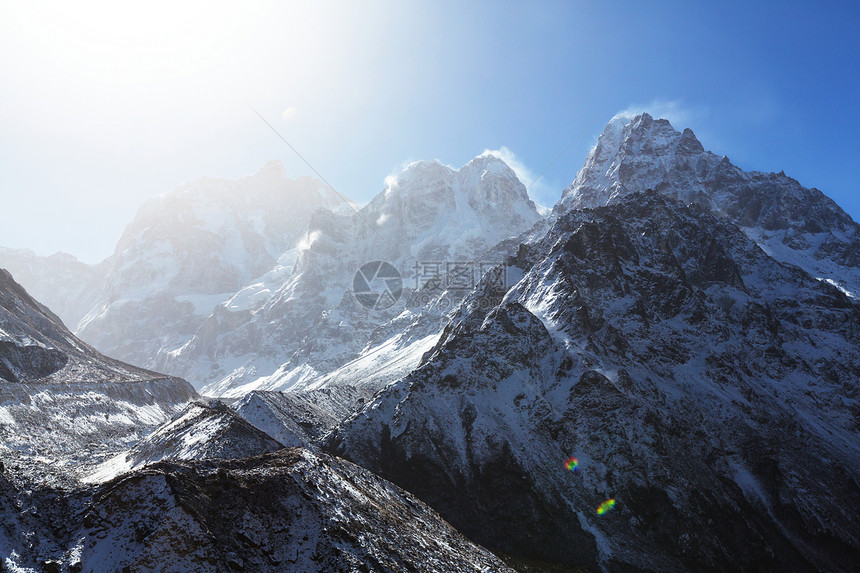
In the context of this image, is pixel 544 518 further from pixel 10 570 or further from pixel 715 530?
pixel 10 570

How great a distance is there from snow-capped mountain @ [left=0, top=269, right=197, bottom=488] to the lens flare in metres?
76.2

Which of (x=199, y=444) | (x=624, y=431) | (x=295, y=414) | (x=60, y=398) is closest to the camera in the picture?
(x=199, y=444)

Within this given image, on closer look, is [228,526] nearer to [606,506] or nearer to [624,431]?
[606,506]

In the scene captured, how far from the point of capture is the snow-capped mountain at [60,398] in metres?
81.5

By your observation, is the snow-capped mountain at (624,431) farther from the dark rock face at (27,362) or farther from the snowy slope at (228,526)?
the dark rock face at (27,362)

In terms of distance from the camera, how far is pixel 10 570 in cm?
2391

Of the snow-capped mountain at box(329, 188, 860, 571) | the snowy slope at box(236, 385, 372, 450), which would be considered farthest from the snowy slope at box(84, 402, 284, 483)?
the snowy slope at box(236, 385, 372, 450)

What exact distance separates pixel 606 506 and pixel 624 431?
14001mm

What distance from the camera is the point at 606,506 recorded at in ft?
285


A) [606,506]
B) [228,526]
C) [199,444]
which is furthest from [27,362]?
[606,506]

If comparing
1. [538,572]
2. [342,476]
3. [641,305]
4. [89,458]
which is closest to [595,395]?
[538,572]

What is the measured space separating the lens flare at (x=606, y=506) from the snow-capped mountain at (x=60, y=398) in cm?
7624

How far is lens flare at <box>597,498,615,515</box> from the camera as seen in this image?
86.4 m

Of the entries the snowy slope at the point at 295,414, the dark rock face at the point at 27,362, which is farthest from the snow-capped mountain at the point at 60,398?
the snowy slope at the point at 295,414
